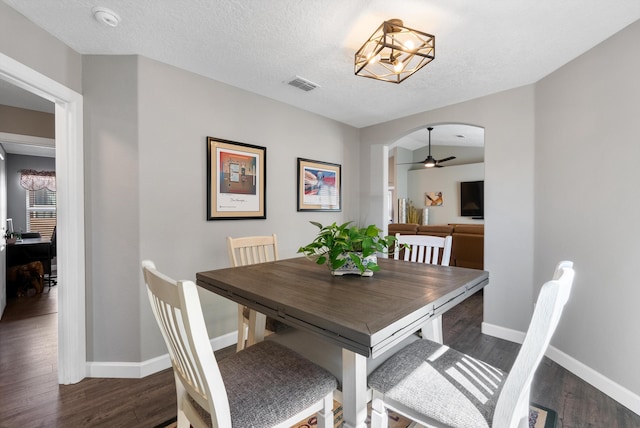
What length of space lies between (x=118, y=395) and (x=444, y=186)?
8.20 meters

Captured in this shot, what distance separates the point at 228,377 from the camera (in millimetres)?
1106

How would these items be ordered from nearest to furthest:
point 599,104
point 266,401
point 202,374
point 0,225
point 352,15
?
point 202,374 → point 266,401 → point 352,15 → point 599,104 → point 0,225

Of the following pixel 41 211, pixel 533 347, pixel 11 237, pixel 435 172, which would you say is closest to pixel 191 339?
pixel 533 347

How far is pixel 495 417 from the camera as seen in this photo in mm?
901

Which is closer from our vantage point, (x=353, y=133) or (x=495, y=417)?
(x=495, y=417)

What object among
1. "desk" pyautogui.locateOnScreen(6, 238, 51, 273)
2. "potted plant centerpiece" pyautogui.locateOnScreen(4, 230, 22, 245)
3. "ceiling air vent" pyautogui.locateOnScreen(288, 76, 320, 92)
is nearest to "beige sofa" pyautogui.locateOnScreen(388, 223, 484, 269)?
"ceiling air vent" pyautogui.locateOnScreen(288, 76, 320, 92)

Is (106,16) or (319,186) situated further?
(319,186)

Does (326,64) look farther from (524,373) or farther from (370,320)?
(524,373)

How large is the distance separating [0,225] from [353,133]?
4580 millimetres

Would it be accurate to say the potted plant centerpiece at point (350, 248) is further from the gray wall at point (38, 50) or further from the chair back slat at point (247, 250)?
the gray wall at point (38, 50)

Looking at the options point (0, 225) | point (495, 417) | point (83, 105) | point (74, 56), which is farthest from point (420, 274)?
point (0, 225)

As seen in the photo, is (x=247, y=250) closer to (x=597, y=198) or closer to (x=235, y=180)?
(x=235, y=180)

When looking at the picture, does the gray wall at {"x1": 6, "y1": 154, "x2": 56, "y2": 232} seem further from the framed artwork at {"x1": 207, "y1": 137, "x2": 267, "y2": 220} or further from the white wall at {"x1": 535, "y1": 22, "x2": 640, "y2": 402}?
the white wall at {"x1": 535, "y1": 22, "x2": 640, "y2": 402}

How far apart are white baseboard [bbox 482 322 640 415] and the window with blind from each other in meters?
8.08
